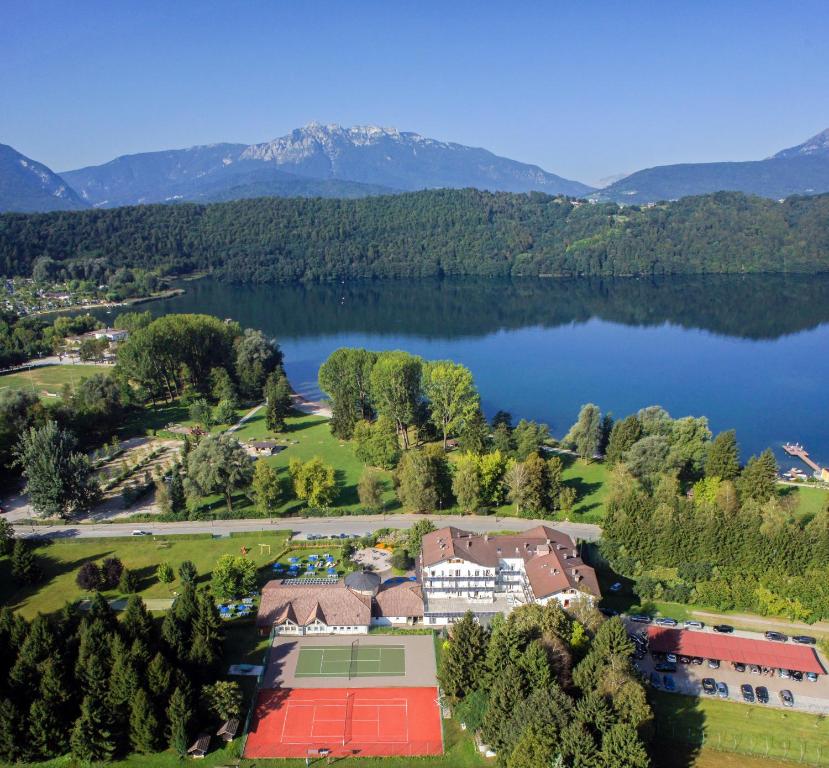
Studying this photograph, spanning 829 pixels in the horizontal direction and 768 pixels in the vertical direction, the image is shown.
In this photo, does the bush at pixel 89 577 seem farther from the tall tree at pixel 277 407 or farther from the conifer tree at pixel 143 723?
the tall tree at pixel 277 407

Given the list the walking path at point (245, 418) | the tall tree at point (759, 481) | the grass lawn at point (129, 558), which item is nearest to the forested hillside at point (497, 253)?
the walking path at point (245, 418)

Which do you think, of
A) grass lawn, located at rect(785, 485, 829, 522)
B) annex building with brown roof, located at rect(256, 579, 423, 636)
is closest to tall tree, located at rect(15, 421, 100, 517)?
annex building with brown roof, located at rect(256, 579, 423, 636)

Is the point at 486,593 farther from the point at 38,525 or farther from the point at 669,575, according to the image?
the point at 38,525

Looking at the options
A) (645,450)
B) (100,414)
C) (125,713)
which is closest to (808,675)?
(645,450)

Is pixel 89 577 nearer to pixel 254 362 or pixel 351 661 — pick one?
pixel 351 661

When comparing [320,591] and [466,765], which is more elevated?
[320,591]

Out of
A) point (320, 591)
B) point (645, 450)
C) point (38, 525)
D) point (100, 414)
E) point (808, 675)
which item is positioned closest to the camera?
point (808, 675)
